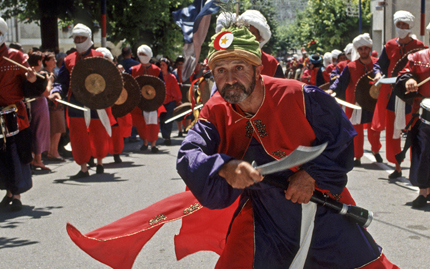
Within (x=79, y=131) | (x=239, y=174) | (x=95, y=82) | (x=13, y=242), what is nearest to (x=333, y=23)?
(x=95, y=82)

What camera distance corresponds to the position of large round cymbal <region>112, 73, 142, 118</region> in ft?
35.9

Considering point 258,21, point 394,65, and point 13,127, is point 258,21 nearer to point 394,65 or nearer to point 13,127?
point 13,127

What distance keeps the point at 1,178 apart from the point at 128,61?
807cm

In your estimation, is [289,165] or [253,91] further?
[253,91]

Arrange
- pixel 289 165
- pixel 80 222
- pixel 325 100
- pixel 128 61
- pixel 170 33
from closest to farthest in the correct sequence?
pixel 289 165 < pixel 325 100 < pixel 80 222 < pixel 128 61 < pixel 170 33

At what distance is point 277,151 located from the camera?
2928 millimetres

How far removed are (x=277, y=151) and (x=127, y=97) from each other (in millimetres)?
8432

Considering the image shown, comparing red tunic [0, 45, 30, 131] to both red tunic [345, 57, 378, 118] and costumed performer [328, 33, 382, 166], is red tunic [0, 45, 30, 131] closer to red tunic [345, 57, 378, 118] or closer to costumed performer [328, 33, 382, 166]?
costumed performer [328, 33, 382, 166]

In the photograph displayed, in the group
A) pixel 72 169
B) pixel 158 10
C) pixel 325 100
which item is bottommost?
pixel 72 169

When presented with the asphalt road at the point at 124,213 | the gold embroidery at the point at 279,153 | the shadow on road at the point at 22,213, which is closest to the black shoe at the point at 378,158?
the asphalt road at the point at 124,213

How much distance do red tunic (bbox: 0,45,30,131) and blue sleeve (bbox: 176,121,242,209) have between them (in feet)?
14.3

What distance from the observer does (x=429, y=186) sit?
658 centimetres

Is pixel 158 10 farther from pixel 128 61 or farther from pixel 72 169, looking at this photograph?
pixel 72 169

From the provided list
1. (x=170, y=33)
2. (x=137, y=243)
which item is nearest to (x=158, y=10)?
(x=170, y=33)
